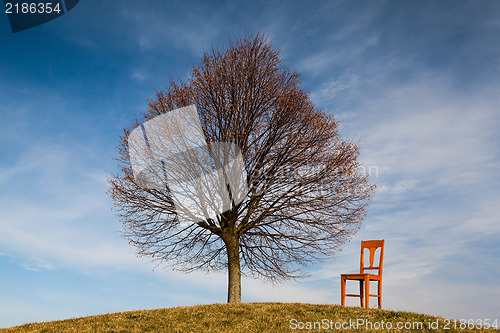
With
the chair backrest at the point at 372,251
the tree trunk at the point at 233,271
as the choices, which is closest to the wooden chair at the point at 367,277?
the chair backrest at the point at 372,251

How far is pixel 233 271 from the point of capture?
442 inches

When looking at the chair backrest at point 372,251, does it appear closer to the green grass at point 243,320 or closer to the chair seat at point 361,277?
the chair seat at point 361,277

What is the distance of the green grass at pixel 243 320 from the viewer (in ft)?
24.8

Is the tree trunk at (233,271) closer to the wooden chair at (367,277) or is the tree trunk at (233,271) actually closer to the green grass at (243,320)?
the green grass at (243,320)

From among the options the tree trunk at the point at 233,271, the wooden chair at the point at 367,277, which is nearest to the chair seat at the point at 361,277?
the wooden chair at the point at 367,277

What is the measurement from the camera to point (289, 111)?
→ 38.8ft

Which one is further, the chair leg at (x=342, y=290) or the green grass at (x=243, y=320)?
the chair leg at (x=342, y=290)

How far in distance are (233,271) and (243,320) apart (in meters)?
3.27

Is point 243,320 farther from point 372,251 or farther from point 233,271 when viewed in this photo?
point 372,251

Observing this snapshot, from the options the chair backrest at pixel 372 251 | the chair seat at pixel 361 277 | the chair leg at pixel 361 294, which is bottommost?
the chair leg at pixel 361 294

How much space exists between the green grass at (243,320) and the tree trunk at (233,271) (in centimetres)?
126

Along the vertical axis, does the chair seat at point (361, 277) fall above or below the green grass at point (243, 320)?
above

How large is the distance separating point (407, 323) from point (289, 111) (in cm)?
686

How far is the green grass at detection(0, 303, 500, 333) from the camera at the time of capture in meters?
7.55
